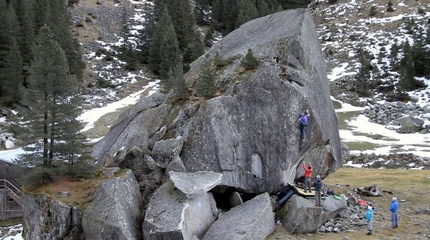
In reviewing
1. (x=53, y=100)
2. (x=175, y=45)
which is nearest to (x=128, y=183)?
(x=53, y=100)

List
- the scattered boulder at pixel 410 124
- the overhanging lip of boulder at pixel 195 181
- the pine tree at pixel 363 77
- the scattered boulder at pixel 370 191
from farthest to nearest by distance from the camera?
1. the pine tree at pixel 363 77
2. the scattered boulder at pixel 410 124
3. the scattered boulder at pixel 370 191
4. the overhanging lip of boulder at pixel 195 181

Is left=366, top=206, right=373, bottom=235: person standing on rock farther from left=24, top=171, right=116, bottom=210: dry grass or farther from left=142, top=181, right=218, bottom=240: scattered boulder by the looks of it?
left=24, top=171, right=116, bottom=210: dry grass

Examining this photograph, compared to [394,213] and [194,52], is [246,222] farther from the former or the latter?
[194,52]

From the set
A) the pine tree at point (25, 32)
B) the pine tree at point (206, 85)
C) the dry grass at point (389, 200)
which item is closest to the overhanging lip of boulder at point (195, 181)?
the dry grass at point (389, 200)

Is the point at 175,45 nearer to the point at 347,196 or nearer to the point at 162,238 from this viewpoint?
the point at 347,196

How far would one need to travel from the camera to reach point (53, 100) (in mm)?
17938

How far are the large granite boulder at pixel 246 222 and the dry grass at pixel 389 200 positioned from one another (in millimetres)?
696

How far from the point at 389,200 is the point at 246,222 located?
10.2 meters

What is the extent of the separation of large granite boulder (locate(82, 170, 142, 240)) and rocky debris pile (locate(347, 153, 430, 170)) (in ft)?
83.9

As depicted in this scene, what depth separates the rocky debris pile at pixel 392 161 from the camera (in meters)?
33.1

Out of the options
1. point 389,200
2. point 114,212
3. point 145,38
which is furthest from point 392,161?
point 145,38

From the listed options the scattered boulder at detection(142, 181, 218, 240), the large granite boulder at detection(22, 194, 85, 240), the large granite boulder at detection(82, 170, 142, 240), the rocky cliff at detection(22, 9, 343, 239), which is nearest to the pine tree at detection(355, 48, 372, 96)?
the rocky cliff at detection(22, 9, 343, 239)

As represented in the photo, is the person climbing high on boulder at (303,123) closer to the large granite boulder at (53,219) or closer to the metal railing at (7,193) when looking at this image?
the large granite boulder at (53,219)

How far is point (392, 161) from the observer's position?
1347 inches
